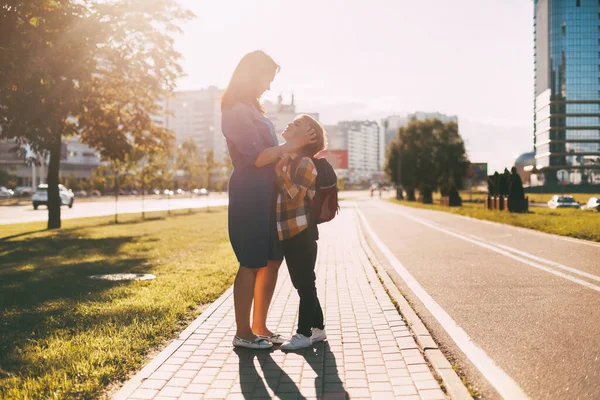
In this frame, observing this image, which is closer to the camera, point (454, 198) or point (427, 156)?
point (454, 198)

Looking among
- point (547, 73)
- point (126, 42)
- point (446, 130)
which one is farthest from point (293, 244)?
point (547, 73)

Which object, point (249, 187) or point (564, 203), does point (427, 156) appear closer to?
point (564, 203)

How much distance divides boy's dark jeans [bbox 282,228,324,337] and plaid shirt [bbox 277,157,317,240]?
109 mm

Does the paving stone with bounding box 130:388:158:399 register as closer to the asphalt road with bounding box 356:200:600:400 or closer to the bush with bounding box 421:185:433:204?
the asphalt road with bounding box 356:200:600:400

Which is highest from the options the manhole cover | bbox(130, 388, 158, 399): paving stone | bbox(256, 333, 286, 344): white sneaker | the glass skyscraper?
the glass skyscraper

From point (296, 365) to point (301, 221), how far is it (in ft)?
3.46

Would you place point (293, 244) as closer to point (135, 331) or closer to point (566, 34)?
point (135, 331)

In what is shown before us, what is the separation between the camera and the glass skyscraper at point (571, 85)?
452ft

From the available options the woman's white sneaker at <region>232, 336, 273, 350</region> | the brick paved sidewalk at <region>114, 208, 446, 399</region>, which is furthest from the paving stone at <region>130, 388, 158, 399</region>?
the woman's white sneaker at <region>232, 336, 273, 350</region>

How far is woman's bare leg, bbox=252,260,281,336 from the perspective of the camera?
496cm

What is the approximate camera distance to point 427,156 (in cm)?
7638

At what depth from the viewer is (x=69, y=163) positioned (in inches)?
4444

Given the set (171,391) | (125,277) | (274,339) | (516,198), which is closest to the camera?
(171,391)

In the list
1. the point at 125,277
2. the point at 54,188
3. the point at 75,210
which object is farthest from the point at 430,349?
the point at 75,210
